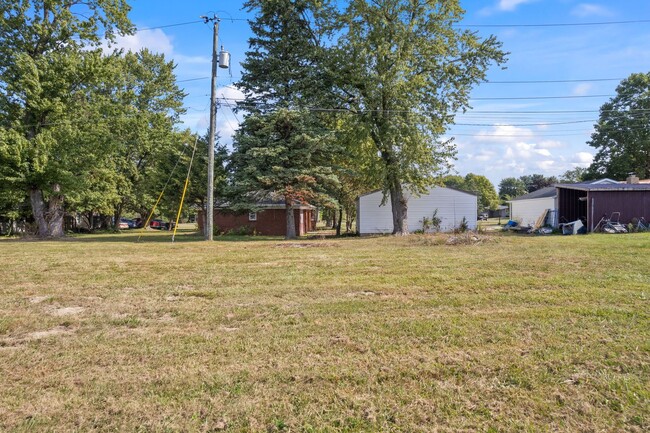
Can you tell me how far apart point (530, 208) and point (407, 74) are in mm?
17852

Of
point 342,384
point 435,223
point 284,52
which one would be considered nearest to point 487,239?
point 435,223

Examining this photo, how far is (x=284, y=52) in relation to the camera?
2312cm

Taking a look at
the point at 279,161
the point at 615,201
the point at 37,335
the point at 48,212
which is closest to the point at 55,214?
the point at 48,212

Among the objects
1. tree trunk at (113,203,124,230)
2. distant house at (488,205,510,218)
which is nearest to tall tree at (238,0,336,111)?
tree trunk at (113,203,124,230)

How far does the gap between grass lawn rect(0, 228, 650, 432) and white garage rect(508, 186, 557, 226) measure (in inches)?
881

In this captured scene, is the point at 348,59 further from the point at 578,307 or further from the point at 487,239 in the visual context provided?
the point at 578,307

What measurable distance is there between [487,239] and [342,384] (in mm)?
13793

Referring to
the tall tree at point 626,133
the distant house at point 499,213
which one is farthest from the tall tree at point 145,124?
the distant house at point 499,213

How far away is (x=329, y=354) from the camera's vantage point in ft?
12.5

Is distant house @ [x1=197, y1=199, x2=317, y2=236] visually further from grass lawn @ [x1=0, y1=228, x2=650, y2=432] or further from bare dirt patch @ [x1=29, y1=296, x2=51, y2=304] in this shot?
bare dirt patch @ [x1=29, y1=296, x2=51, y2=304]

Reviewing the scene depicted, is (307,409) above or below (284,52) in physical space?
below

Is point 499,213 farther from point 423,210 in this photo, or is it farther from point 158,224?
point 158,224

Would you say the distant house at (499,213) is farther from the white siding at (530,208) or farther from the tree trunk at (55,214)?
the tree trunk at (55,214)

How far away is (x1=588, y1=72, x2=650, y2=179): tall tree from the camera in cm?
3838
